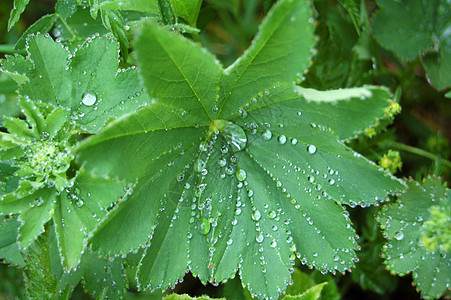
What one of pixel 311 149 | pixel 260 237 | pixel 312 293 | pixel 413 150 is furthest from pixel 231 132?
pixel 413 150

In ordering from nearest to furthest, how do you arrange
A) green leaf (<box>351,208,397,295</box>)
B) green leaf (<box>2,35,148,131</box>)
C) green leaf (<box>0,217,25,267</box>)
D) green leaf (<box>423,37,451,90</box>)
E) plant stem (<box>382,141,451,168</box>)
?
green leaf (<box>2,35,148,131</box>) < green leaf (<box>0,217,25,267</box>) < green leaf (<box>351,208,397,295</box>) < green leaf (<box>423,37,451,90</box>) < plant stem (<box>382,141,451,168</box>)

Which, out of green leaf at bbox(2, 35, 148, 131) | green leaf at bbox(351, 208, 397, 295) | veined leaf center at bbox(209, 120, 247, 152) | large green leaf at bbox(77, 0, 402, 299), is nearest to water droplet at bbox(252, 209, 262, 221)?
large green leaf at bbox(77, 0, 402, 299)

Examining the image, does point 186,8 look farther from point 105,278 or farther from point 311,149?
point 105,278

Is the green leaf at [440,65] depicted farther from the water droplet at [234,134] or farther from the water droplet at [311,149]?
the water droplet at [234,134]

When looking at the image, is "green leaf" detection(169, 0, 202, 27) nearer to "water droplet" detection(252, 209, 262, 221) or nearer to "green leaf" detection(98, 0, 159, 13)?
"green leaf" detection(98, 0, 159, 13)

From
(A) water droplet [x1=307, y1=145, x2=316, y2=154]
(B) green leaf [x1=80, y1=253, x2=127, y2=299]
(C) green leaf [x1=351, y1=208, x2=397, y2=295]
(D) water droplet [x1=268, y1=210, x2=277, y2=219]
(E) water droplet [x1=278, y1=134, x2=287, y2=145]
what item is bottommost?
(C) green leaf [x1=351, y1=208, x2=397, y2=295]

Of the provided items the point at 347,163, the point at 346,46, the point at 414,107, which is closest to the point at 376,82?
the point at 346,46
